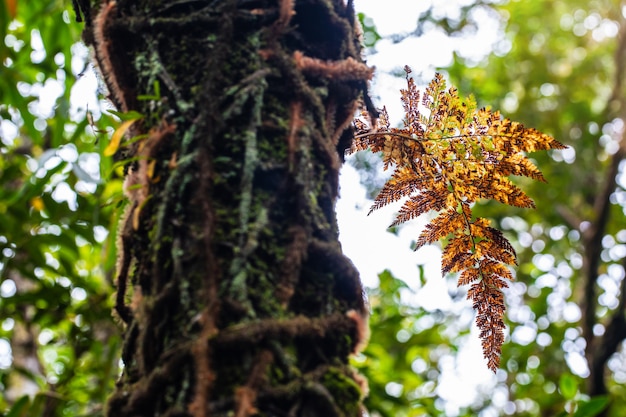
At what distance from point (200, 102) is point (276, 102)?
129 mm

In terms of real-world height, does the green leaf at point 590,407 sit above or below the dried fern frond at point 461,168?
below

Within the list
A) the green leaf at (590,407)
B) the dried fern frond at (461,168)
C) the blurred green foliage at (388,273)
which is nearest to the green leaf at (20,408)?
the blurred green foliage at (388,273)

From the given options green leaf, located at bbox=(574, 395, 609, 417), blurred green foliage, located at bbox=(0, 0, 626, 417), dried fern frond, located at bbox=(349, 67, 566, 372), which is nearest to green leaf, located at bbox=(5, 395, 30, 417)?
blurred green foliage, located at bbox=(0, 0, 626, 417)

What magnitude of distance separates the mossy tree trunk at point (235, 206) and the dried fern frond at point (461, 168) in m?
0.15

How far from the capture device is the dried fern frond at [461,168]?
51.3 inches

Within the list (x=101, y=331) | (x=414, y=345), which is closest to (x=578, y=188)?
(x=414, y=345)

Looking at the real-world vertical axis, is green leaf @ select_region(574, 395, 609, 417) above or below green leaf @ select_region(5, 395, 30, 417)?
above

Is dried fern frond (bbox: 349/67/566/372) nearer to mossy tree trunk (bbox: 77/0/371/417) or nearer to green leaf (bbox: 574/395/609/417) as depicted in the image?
mossy tree trunk (bbox: 77/0/371/417)

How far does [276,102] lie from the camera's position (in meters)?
1.10

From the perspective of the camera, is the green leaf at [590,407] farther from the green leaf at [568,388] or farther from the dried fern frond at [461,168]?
the dried fern frond at [461,168]

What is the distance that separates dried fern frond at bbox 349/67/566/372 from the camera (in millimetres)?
1303

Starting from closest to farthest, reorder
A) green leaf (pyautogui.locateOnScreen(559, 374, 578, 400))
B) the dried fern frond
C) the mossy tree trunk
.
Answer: the mossy tree trunk
the dried fern frond
green leaf (pyautogui.locateOnScreen(559, 374, 578, 400))

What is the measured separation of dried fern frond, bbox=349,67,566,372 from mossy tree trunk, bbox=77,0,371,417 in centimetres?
15

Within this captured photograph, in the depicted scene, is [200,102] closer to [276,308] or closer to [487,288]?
[276,308]
